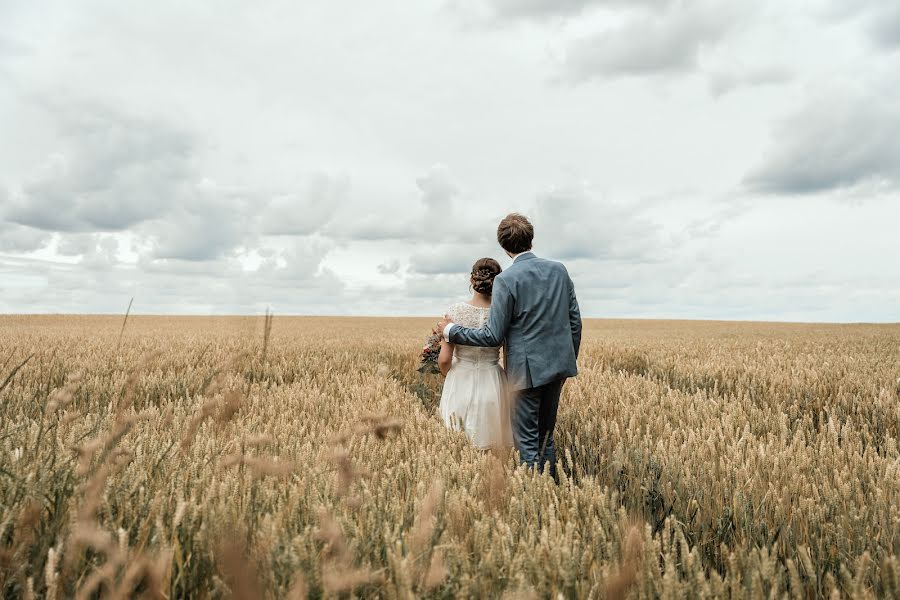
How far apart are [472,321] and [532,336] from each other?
0.93 m

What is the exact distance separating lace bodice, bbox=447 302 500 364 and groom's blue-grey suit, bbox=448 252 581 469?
627 millimetres

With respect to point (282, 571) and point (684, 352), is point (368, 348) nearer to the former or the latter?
point (684, 352)

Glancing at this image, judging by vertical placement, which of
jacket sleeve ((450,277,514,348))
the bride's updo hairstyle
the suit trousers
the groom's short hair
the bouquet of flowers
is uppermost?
the groom's short hair

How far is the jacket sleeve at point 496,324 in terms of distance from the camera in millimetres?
4750

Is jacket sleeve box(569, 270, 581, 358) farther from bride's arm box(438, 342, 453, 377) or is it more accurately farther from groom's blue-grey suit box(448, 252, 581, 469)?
bride's arm box(438, 342, 453, 377)

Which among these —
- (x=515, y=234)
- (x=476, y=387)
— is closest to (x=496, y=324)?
(x=515, y=234)

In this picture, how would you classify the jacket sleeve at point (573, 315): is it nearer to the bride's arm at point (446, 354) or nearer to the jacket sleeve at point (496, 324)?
the jacket sleeve at point (496, 324)

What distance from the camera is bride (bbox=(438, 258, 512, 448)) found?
5.43 meters

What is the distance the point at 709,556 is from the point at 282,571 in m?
2.15

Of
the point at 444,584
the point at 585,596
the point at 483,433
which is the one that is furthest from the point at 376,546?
the point at 483,433

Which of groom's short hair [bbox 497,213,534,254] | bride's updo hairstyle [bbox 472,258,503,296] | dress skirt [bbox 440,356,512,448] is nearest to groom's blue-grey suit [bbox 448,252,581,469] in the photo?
groom's short hair [bbox 497,213,534,254]

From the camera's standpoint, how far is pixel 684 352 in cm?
1202

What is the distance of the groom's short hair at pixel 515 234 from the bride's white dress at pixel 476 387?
811 mm

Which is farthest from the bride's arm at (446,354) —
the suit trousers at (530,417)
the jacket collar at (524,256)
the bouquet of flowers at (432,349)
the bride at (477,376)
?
the jacket collar at (524,256)
